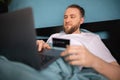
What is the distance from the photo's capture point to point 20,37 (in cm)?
70

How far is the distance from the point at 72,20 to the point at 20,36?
865 mm

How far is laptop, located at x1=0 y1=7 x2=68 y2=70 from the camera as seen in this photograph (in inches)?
26.4

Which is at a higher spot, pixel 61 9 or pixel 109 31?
pixel 61 9

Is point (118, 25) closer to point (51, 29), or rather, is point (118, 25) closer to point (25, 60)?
point (51, 29)

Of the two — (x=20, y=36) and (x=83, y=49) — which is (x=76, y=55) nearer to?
(x=83, y=49)

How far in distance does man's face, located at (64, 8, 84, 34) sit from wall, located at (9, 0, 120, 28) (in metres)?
0.09

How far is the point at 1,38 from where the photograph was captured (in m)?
0.75

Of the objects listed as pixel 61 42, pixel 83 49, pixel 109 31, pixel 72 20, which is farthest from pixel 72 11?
pixel 83 49

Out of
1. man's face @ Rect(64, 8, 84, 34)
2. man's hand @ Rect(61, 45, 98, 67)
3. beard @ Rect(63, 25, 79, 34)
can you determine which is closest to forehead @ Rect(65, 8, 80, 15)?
man's face @ Rect(64, 8, 84, 34)

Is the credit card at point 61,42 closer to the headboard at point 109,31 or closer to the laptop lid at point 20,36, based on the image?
the laptop lid at point 20,36

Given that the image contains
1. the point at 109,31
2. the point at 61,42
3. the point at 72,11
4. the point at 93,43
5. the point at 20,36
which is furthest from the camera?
the point at 72,11

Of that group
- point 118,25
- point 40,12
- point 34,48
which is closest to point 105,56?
point 118,25

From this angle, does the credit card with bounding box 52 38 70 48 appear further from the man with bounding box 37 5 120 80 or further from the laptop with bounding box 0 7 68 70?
the laptop with bounding box 0 7 68 70

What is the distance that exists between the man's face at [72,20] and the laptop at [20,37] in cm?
81
